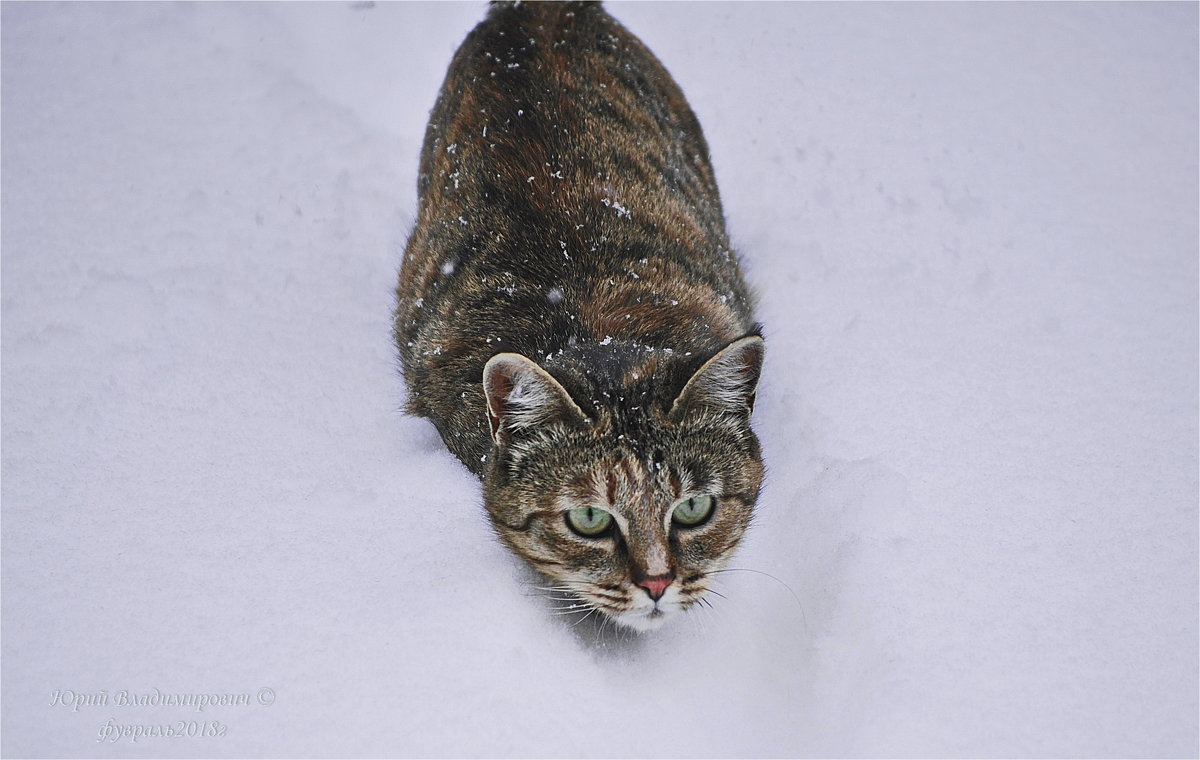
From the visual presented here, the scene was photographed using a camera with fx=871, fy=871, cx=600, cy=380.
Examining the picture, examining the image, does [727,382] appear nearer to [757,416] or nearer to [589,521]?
[589,521]

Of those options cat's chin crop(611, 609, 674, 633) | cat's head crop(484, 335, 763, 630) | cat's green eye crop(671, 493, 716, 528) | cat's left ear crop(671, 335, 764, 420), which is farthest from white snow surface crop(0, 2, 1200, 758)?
cat's left ear crop(671, 335, 764, 420)

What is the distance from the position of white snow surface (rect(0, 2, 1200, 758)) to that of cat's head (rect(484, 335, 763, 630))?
26cm

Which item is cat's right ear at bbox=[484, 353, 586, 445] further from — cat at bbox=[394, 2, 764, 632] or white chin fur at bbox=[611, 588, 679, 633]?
white chin fur at bbox=[611, 588, 679, 633]

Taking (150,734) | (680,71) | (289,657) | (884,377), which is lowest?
(150,734)

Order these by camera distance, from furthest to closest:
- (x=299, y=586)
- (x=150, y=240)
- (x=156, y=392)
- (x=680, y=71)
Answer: (x=680, y=71), (x=150, y=240), (x=156, y=392), (x=299, y=586)

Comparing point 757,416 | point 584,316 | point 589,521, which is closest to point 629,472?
point 589,521

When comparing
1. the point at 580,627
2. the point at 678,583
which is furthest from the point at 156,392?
the point at 678,583

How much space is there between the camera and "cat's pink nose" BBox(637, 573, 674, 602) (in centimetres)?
204

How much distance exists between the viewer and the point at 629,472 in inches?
79.2

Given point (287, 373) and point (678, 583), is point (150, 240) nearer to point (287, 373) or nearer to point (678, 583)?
point (287, 373)

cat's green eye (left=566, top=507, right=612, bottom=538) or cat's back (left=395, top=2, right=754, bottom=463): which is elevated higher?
cat's back (left=395, top=2, right=754, bottom=463)

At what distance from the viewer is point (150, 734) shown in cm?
196

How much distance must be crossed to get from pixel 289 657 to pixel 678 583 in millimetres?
955

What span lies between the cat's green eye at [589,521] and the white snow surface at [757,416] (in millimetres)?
328
